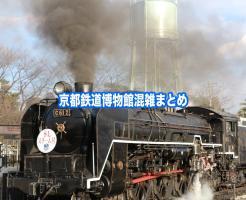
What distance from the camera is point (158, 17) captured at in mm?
35094

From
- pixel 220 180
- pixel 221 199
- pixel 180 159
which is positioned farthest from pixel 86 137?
pixel 220 180

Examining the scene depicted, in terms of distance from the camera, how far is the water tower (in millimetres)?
32844

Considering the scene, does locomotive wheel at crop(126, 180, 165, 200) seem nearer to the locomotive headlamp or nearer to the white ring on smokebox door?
the white ring on smokebox door

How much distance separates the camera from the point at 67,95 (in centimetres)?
988

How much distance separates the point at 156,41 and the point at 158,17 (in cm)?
243

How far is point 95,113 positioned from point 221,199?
606 centimetres

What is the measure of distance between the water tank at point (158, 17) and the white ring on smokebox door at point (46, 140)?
2315cm

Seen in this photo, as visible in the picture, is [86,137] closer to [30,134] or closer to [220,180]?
[30,134]

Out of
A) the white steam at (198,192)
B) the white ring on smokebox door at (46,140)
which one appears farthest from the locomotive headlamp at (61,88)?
the white steam at (198,192)

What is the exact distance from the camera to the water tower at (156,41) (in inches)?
1293

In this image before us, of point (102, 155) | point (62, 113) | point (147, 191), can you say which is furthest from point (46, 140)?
point (147, 191)

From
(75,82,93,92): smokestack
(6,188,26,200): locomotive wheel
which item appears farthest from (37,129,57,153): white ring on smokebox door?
(6,188,26,200): locomotive wheel

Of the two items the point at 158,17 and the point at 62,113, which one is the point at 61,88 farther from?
the point at 158,17

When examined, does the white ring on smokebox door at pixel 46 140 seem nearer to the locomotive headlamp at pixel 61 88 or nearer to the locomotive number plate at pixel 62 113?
the locomotive number plate at pixel 62 113
